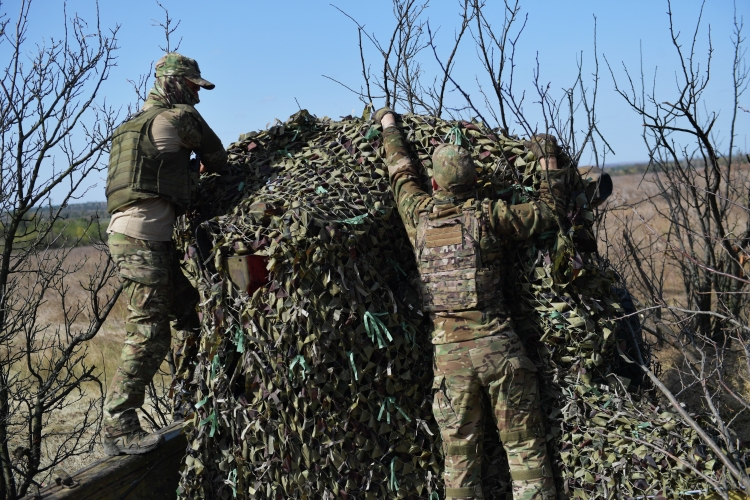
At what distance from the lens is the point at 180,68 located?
450 cm

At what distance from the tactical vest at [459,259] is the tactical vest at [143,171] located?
1511mm

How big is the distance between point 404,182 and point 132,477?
8.01 feet

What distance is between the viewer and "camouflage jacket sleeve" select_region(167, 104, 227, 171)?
14.3 feet

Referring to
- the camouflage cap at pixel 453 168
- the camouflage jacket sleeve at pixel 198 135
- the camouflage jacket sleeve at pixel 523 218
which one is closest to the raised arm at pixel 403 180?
the camouflage cap at pixel 453 168

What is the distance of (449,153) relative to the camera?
414cm

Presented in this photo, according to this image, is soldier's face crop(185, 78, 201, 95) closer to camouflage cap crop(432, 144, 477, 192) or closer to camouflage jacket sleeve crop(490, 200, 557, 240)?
camouflage cap crop(432, 144, 477, 192)

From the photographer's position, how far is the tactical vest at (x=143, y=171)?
4.26 metres

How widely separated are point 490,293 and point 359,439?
3.67ft

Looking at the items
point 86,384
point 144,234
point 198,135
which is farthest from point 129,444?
point 86,384

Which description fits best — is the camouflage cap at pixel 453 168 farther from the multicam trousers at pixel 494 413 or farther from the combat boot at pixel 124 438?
the combat boot at pixel 124 438

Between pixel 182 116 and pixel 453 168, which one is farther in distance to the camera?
pixel 182 116

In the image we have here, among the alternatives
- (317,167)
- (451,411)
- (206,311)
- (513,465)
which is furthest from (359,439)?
(317,167)

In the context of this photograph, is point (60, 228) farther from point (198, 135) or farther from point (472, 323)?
point (472, 323)

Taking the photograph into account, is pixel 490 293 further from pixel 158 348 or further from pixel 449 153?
pixel 158 348
